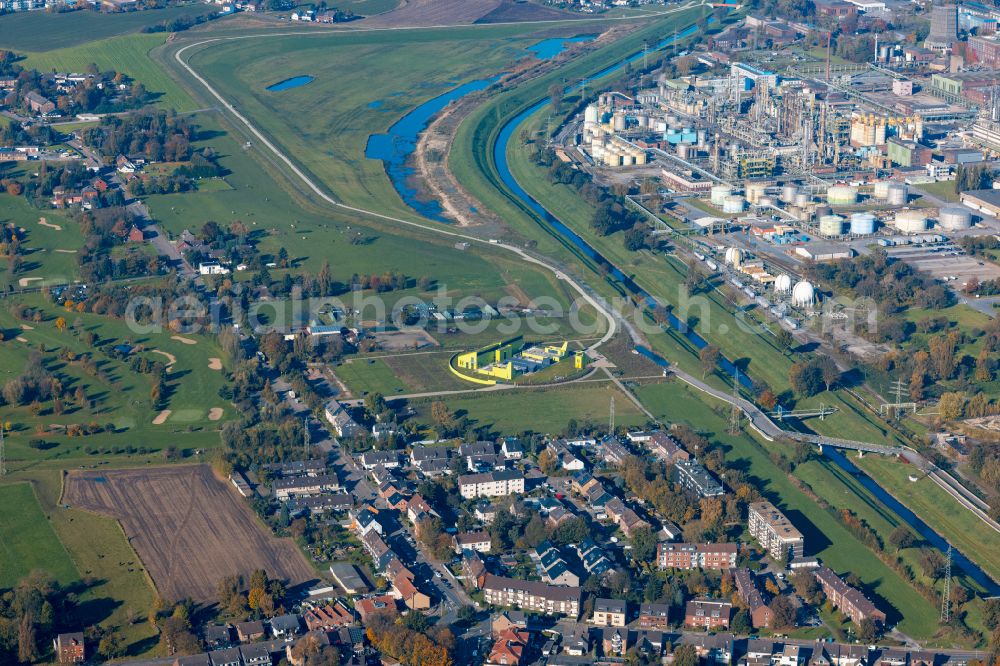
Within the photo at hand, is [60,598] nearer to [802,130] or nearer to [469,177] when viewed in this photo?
[469,177]

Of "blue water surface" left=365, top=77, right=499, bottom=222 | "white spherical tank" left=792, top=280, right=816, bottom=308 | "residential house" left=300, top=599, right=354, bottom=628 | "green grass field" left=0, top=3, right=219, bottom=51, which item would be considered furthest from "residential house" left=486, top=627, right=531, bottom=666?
"green grass field" left=0, top=3, right=219, bottom=51

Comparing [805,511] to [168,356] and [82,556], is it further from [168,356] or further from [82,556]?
[168,356]

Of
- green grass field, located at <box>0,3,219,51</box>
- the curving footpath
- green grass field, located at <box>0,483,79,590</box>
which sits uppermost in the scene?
green grass field, located at <box>0,3,219,51</box>

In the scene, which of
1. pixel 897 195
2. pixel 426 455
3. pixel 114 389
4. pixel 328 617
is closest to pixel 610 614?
pixel 328 617

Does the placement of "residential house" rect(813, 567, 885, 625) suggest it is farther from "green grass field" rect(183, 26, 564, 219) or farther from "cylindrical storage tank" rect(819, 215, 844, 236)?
"green grass field" rect(183, 26, 564, 219)

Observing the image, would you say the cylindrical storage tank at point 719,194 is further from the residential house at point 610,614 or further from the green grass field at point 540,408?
the residential house at point 610,614

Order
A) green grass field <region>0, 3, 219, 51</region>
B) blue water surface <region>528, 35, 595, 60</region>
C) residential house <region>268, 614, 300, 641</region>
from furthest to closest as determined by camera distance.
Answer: blue water surface <region>528, 35, 595, 60</region>, green grass field <region>0, 3, 219, 51</region>, residential house <region>268, 614, 300, 641</region>
